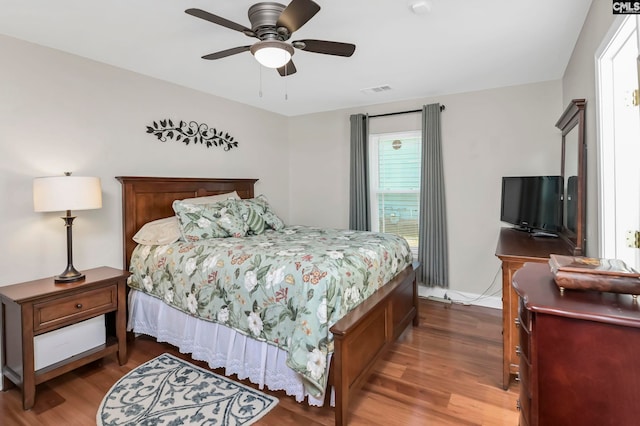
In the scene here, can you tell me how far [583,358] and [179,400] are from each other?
2.17 m

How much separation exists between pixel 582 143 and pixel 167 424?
10.4ft

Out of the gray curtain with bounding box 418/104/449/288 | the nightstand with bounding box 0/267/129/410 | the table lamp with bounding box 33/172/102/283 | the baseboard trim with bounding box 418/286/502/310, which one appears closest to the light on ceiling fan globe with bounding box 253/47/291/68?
the table lamp with bounding box 33/172/102/283

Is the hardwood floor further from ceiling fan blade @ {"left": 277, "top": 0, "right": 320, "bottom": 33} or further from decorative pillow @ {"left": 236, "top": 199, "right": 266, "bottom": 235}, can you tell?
ceiling fan blade @ {"left": 277, "top": 0, "right": 320, "bottom": 33}

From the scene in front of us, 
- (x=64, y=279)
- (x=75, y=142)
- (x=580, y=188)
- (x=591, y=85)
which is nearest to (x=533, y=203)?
(x=580, y=188)

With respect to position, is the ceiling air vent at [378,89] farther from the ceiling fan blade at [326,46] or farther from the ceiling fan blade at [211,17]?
the ceiling fan blade at [211,17]

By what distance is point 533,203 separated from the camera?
3072mm

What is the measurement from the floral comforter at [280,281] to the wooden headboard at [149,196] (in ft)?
0.70

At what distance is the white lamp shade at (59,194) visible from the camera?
223 centimetres

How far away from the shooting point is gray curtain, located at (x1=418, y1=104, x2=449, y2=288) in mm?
3914

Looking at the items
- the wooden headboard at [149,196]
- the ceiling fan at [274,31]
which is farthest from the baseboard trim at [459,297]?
the ceiling fan at [274,31]

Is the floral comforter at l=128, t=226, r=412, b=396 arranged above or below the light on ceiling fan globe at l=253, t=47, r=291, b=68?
below

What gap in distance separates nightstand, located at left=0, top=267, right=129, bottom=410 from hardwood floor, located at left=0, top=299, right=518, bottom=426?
139 millimetres

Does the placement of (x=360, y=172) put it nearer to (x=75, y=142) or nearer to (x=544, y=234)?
(x=544, y=234)

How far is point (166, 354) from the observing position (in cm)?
276
